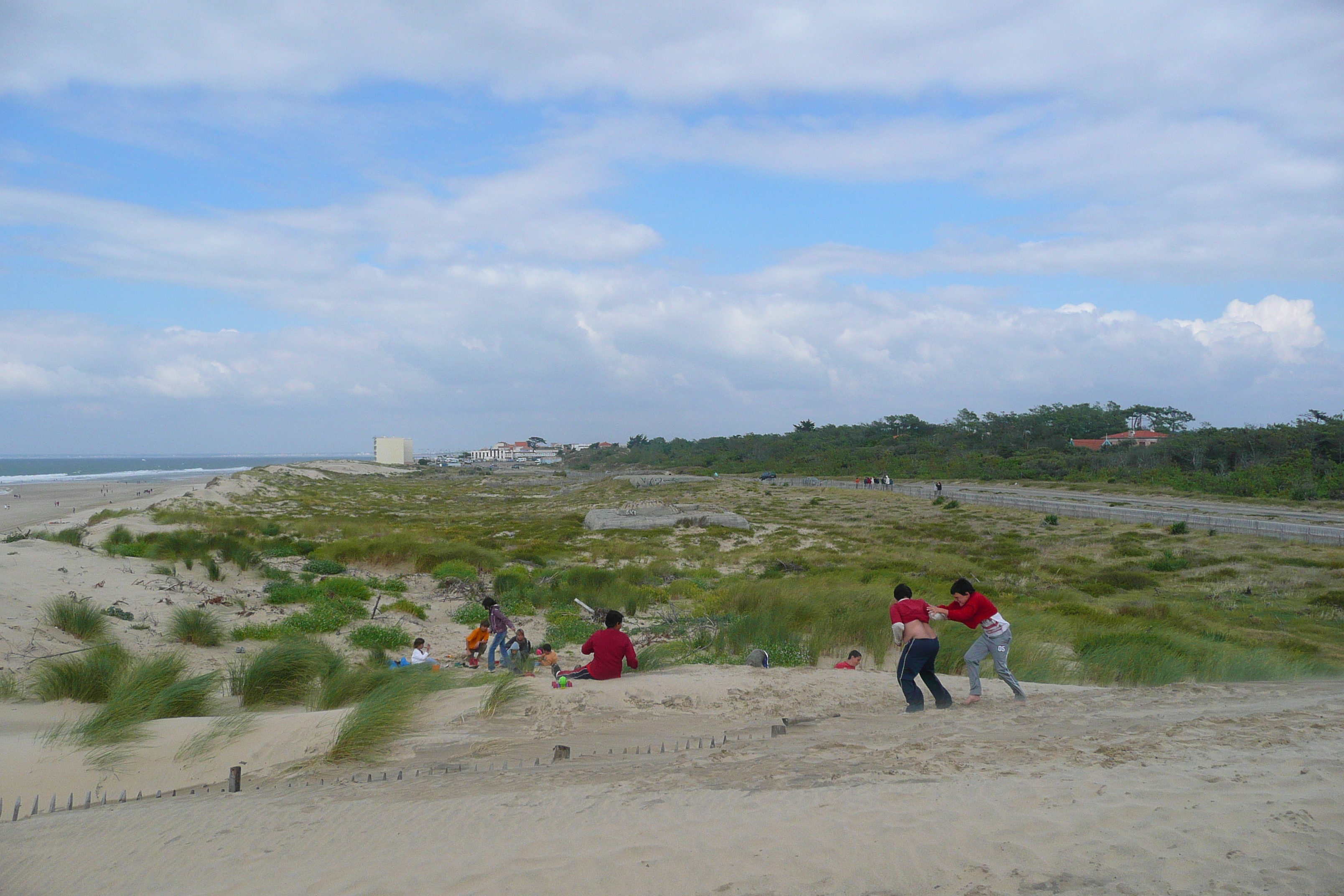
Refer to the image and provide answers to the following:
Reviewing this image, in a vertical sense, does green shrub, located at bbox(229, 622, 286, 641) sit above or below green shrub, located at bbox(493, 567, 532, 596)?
above

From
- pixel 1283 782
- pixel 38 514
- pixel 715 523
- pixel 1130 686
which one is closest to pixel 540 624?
pixel 1130 686

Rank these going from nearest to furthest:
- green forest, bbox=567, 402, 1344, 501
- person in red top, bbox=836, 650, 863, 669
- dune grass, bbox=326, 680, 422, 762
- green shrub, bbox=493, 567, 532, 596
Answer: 1. dune grass, bbox=326, 680, 422, 762
2. person in red top, bbox=836, 650, 863, 669
3. green shrub, bbox=493, 567, 532, 596
4. green forest, bbox=567, 402, 1344, 501

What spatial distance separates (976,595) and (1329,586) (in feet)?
61.9

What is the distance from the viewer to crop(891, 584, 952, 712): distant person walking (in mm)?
7332

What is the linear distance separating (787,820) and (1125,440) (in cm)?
8976

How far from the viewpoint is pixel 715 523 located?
34188mm

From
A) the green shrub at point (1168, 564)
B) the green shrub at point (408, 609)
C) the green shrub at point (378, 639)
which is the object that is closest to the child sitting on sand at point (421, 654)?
the green shrub at point (378, 639)

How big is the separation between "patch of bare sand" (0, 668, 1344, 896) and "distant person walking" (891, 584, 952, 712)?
65 cm

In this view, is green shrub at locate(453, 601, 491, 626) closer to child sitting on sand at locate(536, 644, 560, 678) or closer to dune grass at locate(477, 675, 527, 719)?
child sitting on sand at locate(536, 644, 560, 678)

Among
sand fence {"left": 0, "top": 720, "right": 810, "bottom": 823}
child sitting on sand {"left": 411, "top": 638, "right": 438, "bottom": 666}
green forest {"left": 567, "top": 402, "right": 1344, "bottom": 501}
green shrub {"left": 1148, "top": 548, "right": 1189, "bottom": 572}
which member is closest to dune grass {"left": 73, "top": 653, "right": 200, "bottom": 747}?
sand fence {"left": 0, "top": 720, "right": 810, "bottom": 823}

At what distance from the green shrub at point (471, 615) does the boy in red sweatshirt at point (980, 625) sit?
8923 mm

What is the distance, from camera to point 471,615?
14.2 m

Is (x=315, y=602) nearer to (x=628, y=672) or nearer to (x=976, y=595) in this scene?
(x=628, y=672)

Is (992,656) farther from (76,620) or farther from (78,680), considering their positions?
(76,620)
